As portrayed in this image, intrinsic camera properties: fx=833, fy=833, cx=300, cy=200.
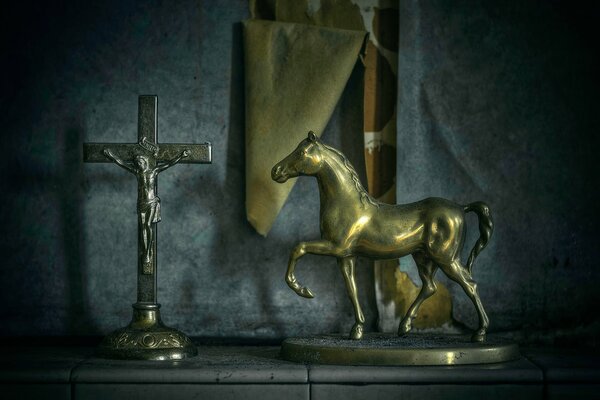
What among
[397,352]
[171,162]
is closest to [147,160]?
[171,162]

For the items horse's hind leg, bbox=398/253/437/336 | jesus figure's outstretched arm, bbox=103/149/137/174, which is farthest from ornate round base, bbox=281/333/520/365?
jesus figure's outstretched arm, bbox=103/149/137/174

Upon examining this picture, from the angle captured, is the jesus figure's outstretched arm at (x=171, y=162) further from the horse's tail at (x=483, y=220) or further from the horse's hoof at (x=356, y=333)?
the horse's tail at (x=483, y=220)

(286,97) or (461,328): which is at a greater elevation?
(286,97)

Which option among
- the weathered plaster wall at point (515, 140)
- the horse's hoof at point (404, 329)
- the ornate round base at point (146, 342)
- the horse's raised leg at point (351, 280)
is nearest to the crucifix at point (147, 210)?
the ornate round base at point (146, 342)

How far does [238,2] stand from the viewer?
250 cm

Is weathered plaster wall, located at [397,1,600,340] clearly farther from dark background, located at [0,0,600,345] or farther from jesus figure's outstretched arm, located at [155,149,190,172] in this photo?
jesus figure's outstretched arm, located at [155,149,190,172]

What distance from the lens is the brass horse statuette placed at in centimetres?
211

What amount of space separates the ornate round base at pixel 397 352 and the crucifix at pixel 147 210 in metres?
0.33

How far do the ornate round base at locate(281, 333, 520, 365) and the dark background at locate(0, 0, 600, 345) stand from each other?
0.37m

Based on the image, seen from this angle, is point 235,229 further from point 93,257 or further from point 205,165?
point 93,257

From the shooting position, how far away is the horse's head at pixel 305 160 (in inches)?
83.7

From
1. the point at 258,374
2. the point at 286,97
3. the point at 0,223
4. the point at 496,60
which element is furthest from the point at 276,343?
the point at 496,60

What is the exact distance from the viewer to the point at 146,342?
6.97 ft

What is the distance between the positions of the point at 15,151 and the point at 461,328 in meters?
1.42
